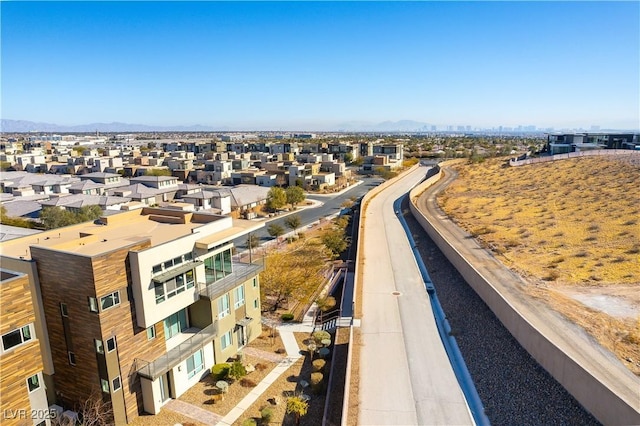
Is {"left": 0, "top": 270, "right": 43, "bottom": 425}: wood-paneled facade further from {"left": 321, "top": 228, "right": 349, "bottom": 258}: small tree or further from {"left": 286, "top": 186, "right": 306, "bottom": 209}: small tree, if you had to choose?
{"left": 286, "top": 186, "right": 306, "bottom": 209}: small tree

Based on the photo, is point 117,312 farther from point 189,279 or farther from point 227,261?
point 227,261

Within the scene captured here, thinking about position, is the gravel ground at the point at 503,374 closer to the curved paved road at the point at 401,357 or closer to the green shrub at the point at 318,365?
the curved paved road at the point at 401,357

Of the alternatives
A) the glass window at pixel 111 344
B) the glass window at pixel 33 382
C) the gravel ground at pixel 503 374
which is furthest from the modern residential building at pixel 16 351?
the gravel ground at pixel 503 374

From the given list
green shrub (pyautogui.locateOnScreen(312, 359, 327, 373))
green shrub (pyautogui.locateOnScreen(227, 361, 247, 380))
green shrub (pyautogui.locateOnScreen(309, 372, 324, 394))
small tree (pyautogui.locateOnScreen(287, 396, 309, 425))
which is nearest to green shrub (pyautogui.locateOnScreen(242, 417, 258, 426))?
small tree (pyautogui.locateOnScreen(287, 396, 309, 425))

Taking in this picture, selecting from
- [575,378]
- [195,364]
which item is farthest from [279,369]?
[575,378]

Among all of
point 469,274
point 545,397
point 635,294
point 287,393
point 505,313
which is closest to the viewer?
point 545,397

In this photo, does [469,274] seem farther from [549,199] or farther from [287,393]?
[549,199]

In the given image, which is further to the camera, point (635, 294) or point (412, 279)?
point (412, 279)

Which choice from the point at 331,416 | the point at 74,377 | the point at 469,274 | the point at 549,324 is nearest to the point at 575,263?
the point at 469,274
